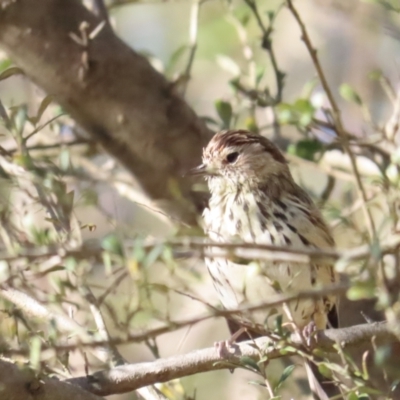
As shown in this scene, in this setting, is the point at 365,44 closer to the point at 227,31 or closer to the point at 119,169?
the point at 227,31

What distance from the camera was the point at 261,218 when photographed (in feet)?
10.6

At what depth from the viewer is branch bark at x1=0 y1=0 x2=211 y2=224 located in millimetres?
3252

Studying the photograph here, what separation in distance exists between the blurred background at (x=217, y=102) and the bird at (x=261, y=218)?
0.09 m

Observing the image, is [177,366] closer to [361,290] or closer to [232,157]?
[361,290]

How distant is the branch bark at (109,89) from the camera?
3.25m

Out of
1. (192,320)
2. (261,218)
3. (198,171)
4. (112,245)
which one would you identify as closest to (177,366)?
(192,320)

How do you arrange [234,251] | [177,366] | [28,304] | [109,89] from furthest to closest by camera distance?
1. [109,89]
2. [28,304]
3. [177,366]
4. [234,251]

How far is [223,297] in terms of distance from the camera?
3322 mm

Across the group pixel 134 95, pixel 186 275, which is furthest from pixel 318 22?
pixel 186 275

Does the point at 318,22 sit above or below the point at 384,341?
above

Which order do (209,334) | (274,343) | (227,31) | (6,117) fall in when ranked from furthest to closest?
(227,31)
(209,334)
(6,117)
(274,343)

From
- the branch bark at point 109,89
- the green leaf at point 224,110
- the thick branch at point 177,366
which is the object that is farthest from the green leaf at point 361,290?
the green leaf at point 224,110

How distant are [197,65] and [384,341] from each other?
401 centimetres

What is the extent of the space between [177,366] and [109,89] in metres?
1.43
